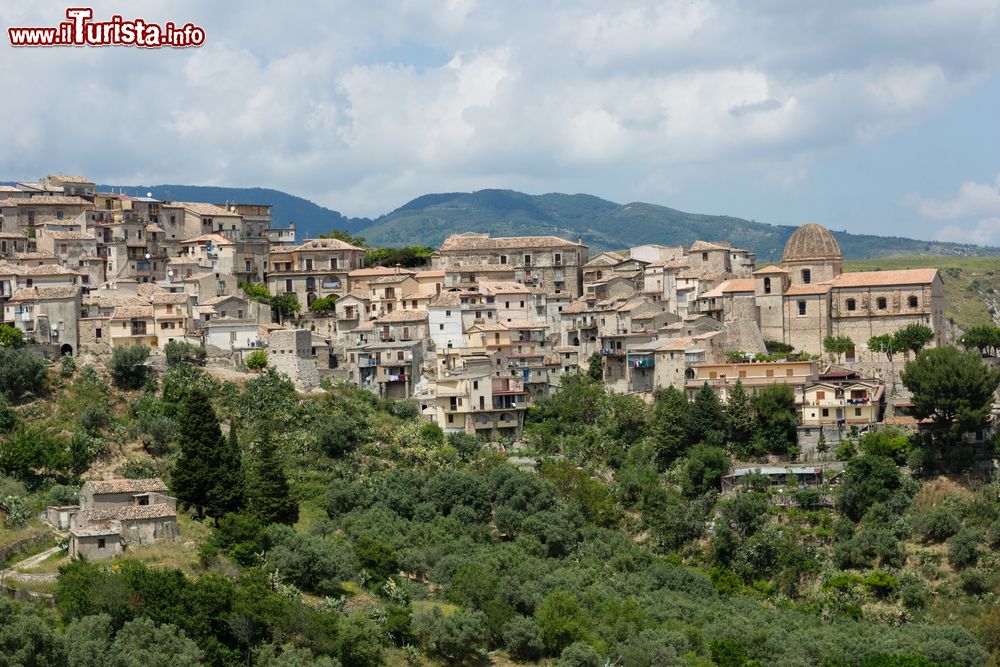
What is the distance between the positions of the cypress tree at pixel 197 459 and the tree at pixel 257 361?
12734 millimetres

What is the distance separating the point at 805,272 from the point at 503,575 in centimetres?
2684

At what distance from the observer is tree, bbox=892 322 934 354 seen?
200ft

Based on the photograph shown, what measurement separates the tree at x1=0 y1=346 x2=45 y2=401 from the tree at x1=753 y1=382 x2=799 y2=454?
94.4 ft

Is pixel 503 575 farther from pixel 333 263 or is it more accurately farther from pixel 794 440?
pixel 333 263

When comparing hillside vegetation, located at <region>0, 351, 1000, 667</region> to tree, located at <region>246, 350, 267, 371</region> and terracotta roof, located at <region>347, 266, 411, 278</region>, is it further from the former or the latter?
terracotta roof, located at <region>347, 266, 411, 278</region>

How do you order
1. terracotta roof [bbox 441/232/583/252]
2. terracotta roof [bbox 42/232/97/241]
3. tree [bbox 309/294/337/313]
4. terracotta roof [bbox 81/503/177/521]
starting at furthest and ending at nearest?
terracotta roof [bbox 441/232/583/252] → terracotta roof [bbox 42/232/97/241] → tree [bbox 309/294/337/313] → terracotta roof [bbox 81/503/177/521]

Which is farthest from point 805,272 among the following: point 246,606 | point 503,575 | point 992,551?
point 246,606

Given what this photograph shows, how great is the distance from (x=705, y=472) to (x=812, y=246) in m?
16.2

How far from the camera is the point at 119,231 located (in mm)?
72375

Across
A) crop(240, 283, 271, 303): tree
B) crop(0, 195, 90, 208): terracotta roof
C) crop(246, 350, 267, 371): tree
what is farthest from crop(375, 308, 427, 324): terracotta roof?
crop(0, 195, 90, 208): terracotta roof

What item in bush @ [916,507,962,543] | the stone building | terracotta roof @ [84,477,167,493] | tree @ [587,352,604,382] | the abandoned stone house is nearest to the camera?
the abandoned stone house

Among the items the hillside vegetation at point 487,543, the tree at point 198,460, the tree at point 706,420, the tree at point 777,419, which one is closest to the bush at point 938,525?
the hillside vegetation at point 487,543

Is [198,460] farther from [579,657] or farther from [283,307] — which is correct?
[283,307]

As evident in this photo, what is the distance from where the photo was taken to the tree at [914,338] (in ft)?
200
